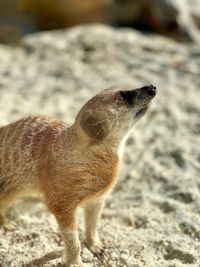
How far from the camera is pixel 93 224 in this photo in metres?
3.27

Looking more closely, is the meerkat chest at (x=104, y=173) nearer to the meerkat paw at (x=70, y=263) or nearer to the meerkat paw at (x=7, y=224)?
the meerkat paw at (x=70, y=263)

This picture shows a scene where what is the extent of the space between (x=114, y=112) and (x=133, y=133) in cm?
197

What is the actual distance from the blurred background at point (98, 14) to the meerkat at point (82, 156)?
4.37 meters

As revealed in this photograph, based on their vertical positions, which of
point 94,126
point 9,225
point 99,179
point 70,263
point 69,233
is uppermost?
point 94,126

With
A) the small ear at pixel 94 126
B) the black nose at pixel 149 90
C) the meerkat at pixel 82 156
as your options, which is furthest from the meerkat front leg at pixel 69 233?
the black nose at pixel 149 90

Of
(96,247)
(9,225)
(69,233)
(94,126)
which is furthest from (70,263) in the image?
(94,126)

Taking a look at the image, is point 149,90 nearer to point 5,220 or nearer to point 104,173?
point 104,173

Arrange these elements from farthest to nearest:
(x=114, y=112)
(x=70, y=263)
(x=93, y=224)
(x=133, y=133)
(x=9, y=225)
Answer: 1. (x=133, y=133)
2. (x=9, y=225)
3. (x=93, y=224)
4. (x=70, y=263)
5. (x=114, y=112)

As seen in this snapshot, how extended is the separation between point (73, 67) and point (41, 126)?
2.82 meters

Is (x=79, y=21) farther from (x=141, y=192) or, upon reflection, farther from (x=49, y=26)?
(x=141, y=192)

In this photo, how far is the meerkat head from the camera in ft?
9.39

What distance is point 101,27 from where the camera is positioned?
7117mm

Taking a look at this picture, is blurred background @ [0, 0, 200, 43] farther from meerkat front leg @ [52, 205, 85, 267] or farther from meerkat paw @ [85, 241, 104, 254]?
meerkat front leg @ [52, 205, 85, 267]

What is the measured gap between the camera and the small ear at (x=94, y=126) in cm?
286
